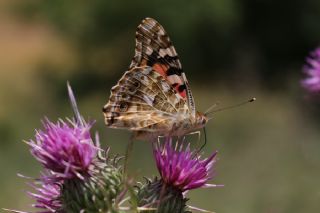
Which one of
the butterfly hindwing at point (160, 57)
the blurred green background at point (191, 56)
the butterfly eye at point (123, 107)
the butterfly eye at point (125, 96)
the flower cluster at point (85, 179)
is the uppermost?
the blurred green background at point (191, 56)

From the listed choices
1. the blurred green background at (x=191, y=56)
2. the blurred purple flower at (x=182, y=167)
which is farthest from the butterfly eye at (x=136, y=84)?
the blurred green background at (x=191, y=56)

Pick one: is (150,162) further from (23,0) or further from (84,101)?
(23,0)

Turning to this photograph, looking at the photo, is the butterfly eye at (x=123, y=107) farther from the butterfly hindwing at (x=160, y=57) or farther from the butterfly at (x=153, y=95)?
the butterfly hindwing at (x=160, y=57)

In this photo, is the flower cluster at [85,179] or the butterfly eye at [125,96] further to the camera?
the butterfly eye at [125,96]

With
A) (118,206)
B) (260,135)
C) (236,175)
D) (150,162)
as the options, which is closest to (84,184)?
(118,206)

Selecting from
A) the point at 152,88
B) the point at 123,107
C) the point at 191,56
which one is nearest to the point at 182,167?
the point at 123,107

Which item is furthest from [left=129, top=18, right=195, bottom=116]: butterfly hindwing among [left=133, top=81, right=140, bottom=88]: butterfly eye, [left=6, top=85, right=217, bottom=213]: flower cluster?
[left=6, top=85, right=217, bottom=213]: flower cluster

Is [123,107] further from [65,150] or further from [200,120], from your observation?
[65,150]
